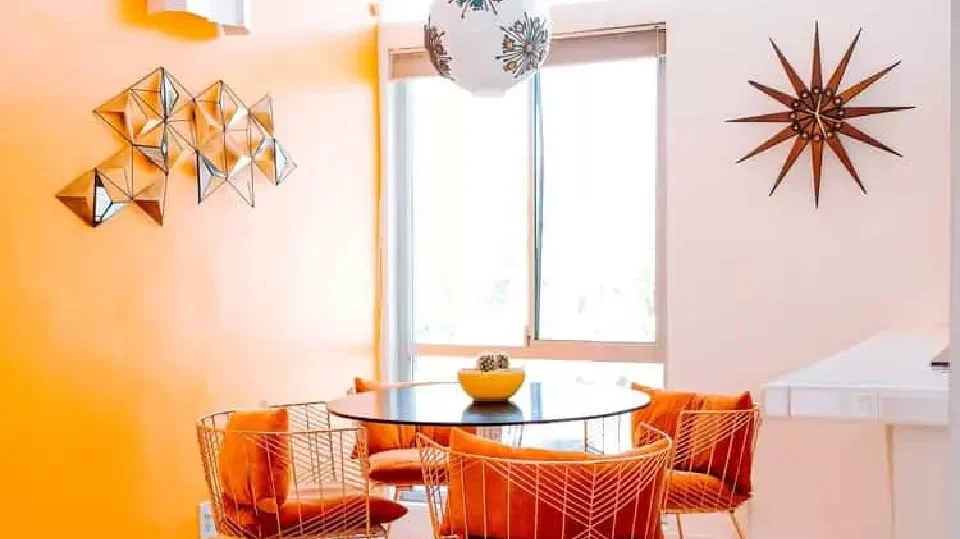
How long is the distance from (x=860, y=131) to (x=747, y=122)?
0.46 m

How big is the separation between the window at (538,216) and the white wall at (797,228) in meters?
0.20

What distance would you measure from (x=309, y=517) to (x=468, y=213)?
2387 mm

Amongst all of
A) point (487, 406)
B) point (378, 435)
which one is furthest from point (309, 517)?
point (378, 435)

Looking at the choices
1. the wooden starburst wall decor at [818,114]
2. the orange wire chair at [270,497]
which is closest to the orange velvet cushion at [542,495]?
the orange wire chair at [270,497]

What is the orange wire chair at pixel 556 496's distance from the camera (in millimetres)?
2779

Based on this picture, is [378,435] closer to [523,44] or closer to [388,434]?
[388,434]

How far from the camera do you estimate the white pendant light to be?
323 cm

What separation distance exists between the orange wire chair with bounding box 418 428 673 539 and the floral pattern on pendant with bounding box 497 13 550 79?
1.10 meters

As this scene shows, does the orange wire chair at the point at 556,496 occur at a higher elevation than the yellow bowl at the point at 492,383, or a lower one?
lower

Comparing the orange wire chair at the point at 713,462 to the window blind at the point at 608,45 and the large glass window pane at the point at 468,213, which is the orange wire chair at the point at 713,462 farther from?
the window blind at the point at 608,45

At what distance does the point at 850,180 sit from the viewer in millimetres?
4828

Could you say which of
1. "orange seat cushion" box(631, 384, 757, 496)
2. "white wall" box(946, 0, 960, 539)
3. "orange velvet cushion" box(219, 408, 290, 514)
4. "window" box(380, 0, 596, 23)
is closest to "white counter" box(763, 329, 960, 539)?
"white wall" box(946, 0, 960, 539)

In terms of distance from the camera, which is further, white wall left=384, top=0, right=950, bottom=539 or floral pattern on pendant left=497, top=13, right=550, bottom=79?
white wall left=384, top=0, right=950, bottom=539

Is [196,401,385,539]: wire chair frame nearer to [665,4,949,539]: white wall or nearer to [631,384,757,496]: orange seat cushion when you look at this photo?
[631,384,757,496]: orange seat cushion
